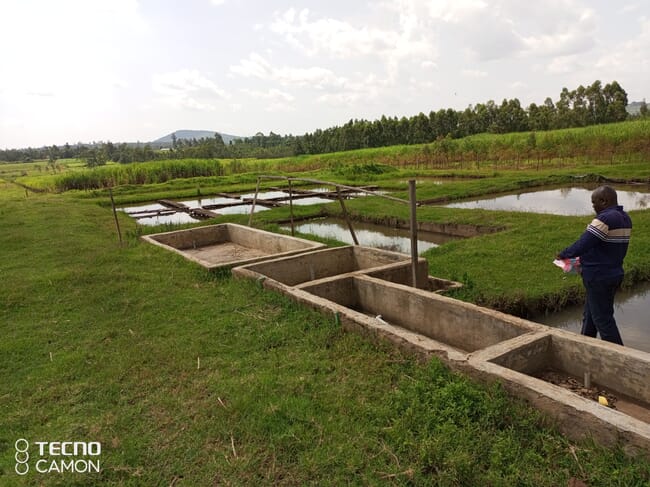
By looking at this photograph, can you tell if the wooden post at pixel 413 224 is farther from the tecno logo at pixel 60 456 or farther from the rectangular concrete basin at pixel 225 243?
the tecno logo at pixel 60 456

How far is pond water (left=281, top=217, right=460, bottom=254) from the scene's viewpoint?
1044cm

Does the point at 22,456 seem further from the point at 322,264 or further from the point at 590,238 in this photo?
the point at 322,264

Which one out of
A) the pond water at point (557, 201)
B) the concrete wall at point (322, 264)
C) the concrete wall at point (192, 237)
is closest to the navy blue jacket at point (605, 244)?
the concrete wall at point (322, 264)

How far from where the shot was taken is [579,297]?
6.12 m

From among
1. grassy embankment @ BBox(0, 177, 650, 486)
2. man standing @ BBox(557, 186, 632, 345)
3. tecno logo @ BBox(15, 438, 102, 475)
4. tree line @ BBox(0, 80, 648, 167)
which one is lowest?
tecno logo @ BBox(15, 438, 102, 475)

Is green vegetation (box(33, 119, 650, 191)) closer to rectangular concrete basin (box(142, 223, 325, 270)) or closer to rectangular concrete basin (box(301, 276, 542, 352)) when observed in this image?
rectangular concrete basin (box(142, 223, 325, 270))

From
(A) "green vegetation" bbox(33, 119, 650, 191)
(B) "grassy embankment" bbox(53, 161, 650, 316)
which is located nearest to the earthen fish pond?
(B) "grassy embankment" bbox(53, 161, 650, 316)

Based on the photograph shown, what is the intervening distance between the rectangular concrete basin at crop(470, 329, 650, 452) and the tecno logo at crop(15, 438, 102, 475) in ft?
8.24

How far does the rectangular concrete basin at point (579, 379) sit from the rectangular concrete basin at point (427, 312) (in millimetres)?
290

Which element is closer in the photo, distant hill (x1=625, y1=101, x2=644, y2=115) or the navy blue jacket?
the navy blue jacket

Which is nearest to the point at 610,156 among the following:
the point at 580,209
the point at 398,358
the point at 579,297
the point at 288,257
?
the point at 580,209

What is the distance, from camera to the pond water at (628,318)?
523 centimetres

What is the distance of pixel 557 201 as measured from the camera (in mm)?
15633

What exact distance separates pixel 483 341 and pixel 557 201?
1352cm
